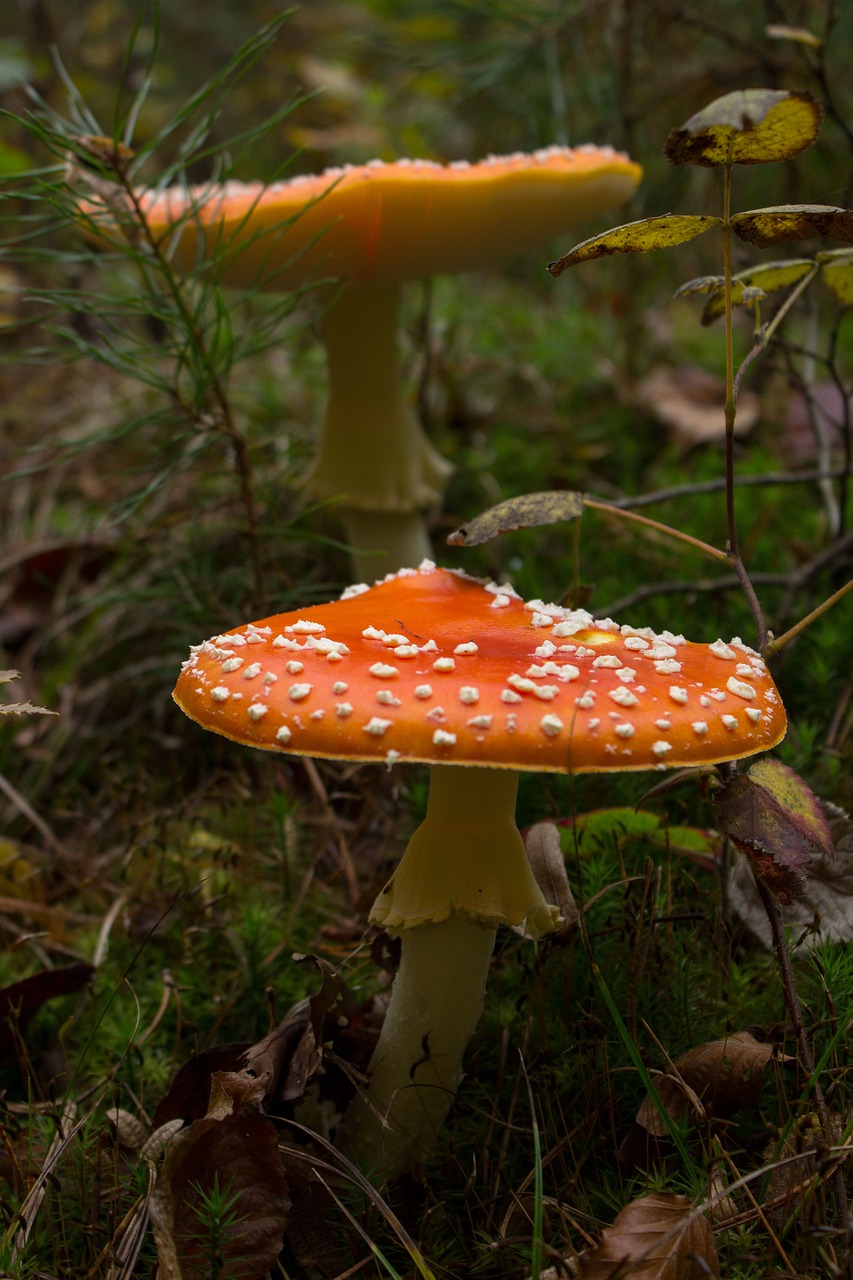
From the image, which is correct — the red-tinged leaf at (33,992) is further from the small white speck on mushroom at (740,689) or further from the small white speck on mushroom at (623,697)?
the small white speck on mushroom at (740,689)

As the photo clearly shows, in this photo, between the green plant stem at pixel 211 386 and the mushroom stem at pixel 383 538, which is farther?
the mushroom stem at pixel 383 538

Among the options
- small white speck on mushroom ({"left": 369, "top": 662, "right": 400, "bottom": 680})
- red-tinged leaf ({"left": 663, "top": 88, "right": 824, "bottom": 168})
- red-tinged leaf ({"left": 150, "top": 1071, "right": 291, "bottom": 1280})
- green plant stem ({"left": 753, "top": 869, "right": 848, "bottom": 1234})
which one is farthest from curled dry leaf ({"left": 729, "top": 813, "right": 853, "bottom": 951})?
red-tinged leaf ({"left": 663, "top": 88, "right": 824, "bottom": 168})

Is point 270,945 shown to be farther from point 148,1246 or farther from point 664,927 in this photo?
point 664,927

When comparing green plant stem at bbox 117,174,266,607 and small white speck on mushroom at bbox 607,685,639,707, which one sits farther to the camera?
green plant stem at bbox 117,174,266,607

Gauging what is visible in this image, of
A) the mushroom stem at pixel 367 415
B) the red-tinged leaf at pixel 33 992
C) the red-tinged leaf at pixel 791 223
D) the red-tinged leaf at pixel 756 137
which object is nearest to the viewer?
the red-tinged leaf at pixel 756 137

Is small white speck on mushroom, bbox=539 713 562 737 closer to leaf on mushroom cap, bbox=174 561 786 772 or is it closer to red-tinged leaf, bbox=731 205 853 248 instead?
leaf on mushroom cap, bbox=174 561 786 772

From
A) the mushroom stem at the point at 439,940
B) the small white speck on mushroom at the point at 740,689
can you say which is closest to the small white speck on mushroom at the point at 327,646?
the mushroom stem at the point at 439,940
